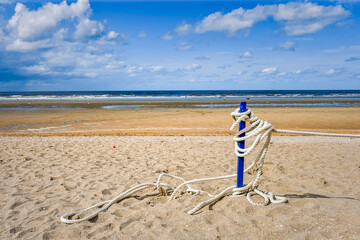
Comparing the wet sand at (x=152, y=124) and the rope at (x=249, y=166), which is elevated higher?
the rope at (x=249, y=166)

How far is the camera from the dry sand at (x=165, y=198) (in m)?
2.71

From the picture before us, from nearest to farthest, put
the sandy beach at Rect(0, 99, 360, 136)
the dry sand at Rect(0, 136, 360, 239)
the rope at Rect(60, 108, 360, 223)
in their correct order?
the dry sand at Rect(0, 136, 360, 239) < the rope at Rect(60, 108, 360, 223) < the sandy beach at Rect(0, 99, 360, 136)

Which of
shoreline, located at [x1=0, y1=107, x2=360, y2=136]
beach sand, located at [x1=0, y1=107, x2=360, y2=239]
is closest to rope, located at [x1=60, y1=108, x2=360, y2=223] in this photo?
beach sand, located at [x1=0, y1=107, x2=360, y2=239]

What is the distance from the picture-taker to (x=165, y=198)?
3727 mm

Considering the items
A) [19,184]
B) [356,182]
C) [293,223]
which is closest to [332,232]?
[293,223]

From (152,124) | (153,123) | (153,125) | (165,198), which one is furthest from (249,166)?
(153,123)

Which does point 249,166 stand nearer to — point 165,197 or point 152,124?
point 165,197

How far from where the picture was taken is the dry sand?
271cm

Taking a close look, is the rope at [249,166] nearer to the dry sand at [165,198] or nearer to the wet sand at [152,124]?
the dry sand at [165,198]

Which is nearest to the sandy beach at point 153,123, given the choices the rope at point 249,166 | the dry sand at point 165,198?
the dry sand at point 165,198

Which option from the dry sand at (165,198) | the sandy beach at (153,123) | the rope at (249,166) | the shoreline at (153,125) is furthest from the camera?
the sandy beach at (153,123)

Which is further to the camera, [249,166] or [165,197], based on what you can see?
[165,197]

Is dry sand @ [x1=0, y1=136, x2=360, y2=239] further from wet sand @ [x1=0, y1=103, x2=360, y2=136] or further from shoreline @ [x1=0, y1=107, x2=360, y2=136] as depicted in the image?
wet sand @ [x1=0, y1=103, x2=360, y2=136]

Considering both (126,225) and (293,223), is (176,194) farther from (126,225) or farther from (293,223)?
(293,223)
